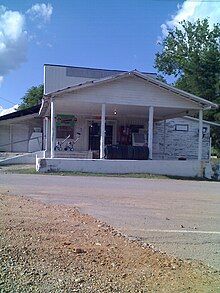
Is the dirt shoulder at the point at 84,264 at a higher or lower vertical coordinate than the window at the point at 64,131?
lower

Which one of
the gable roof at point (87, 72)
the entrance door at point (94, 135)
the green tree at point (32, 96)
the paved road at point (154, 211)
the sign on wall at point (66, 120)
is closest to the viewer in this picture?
the paved road at point (154, 211)

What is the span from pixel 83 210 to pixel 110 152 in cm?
1256

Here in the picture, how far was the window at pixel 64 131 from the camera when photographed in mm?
27844

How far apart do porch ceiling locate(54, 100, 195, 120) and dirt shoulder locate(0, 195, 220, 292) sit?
1541cm

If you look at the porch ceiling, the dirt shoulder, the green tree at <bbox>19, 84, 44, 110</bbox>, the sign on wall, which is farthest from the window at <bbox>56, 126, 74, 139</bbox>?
the green tree at <bbox>19, 84, 44, 110</bbox>

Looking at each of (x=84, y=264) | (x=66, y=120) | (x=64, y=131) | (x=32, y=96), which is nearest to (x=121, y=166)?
(x=64, y=131)

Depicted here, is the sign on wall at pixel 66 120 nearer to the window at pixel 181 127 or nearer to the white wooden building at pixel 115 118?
the white wooden building at pixel 115 118

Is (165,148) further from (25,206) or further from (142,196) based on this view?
(25,206)

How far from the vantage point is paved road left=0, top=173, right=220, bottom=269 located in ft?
21.5

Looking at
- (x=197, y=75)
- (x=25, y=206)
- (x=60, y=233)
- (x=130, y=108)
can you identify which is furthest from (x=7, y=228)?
(x=197, y=75)

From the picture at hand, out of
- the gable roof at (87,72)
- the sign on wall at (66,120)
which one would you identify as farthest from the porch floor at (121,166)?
the gable roof at (87,72)

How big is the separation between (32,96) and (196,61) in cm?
2813

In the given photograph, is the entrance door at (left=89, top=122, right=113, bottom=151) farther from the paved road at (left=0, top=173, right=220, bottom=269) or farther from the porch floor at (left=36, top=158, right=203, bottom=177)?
the paved road at (left=0, top=173, right=220, bottom=269)

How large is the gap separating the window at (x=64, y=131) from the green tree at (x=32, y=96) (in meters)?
33.2
